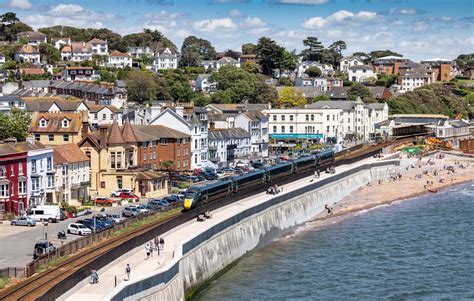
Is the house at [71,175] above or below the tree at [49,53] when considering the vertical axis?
below

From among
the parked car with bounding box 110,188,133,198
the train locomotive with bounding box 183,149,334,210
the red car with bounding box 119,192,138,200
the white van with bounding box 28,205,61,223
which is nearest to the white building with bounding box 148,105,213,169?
the train locomotive with bounding box 183,149,334,210

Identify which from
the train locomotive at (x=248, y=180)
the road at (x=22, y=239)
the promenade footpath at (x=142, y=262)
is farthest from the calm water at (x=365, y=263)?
the road at (x=22, y=239)

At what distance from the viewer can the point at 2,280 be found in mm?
37594

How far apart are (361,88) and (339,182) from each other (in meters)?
82.0

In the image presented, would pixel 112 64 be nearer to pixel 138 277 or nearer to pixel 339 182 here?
pixel 339 182

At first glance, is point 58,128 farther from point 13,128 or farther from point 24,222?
point 24,222

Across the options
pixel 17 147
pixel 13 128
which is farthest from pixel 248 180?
pixel 13 128

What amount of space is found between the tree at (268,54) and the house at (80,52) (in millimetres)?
35653

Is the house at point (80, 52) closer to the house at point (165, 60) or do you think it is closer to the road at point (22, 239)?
the house at point (165, 60)

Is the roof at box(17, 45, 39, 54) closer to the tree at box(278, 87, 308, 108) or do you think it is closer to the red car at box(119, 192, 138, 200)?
the tree at box(278, 87, 308, 108)

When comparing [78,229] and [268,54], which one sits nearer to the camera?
[78,229]

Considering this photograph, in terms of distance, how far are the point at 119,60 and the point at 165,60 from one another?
37.3ft

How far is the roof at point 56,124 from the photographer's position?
77.0 meters

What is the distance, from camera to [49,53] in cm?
17388
